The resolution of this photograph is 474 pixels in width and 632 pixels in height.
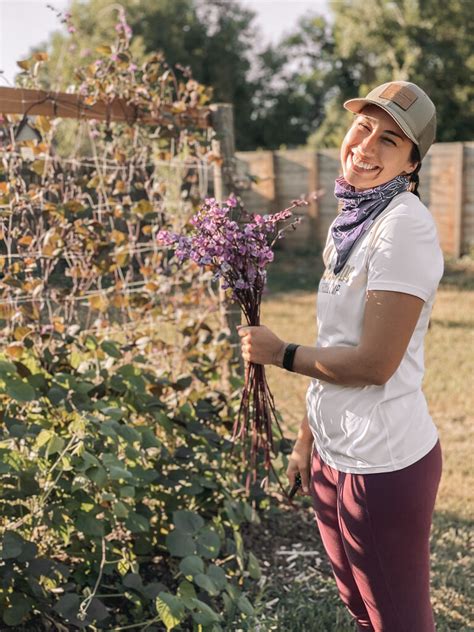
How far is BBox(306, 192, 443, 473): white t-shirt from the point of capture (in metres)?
1.53

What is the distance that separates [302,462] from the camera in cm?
200

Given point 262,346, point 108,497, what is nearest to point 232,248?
point 262,346

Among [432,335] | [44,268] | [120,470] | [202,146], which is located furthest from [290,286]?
[120,470]

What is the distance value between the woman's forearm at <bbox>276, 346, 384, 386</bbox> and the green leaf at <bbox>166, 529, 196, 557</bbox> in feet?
3.24

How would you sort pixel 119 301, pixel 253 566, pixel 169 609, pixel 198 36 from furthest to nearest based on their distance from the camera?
pixel 198 36 → pixel 119 301 → pixel 253 566 → pixel 169 609

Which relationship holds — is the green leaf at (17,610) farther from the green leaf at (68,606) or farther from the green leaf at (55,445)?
the green leaf at (55,445)

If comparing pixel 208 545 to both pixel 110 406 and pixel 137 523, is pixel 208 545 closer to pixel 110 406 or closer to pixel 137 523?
pixel 137 523

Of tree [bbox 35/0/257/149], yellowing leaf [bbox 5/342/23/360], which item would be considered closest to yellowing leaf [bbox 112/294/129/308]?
yellowing leaf [bbox 5/342/23/360]

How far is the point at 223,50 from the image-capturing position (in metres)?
27.2

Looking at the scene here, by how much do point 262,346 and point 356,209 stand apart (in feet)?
1.17

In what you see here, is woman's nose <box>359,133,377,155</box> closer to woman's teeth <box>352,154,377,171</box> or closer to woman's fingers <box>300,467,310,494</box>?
woman's teeth <box>352,154,377,171</box>

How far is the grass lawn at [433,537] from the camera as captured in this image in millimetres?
2756

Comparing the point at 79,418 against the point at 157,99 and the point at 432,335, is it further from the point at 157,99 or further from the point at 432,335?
the point at 432,335

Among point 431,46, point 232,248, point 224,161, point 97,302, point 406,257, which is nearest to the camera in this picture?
point 406,257
